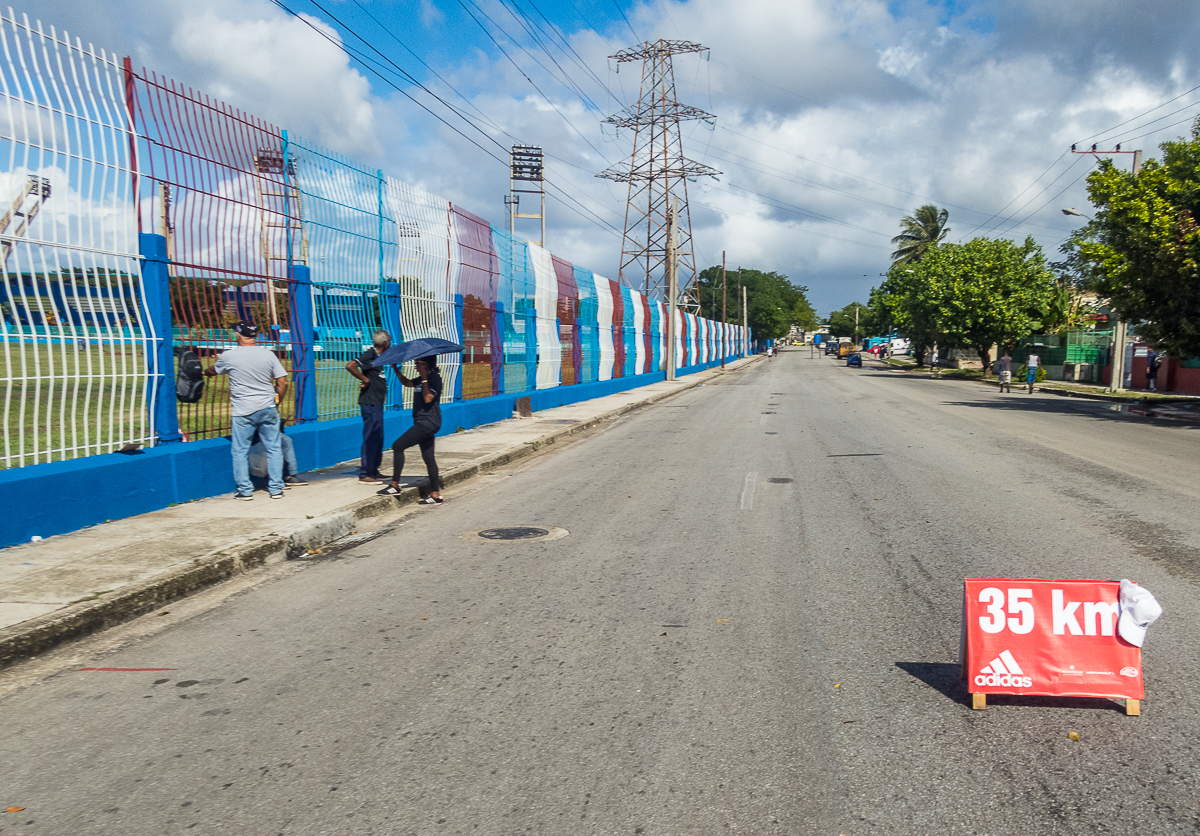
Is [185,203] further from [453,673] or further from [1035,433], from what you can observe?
[1035,433]

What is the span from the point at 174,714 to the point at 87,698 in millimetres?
592

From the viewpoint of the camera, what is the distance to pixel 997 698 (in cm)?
400

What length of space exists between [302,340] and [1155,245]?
1912cm

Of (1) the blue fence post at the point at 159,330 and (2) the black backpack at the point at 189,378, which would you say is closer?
(1) the blue fence post at the point at 159,330

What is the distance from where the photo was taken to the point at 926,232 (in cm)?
7744

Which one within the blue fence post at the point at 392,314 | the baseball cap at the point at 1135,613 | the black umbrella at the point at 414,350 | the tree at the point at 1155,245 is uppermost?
the tree at the point at 1155,245

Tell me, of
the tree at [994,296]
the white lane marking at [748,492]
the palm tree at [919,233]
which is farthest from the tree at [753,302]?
the white lane marking at [748,492]

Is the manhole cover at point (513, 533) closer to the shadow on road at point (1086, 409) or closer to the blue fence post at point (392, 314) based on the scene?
the blue fence post at point (392, 314)

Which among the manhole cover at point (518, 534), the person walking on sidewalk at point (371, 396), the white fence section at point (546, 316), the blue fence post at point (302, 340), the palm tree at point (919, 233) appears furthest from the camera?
the palm tree at point (919, 233)

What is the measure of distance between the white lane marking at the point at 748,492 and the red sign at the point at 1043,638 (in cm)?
485

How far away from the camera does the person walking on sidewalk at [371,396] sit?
9789mm

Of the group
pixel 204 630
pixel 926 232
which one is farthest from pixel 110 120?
pixel 926 232

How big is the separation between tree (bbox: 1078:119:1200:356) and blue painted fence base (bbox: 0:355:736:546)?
1858cm

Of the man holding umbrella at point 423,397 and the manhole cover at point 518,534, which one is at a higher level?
the man holding umbrella at point 423,397
